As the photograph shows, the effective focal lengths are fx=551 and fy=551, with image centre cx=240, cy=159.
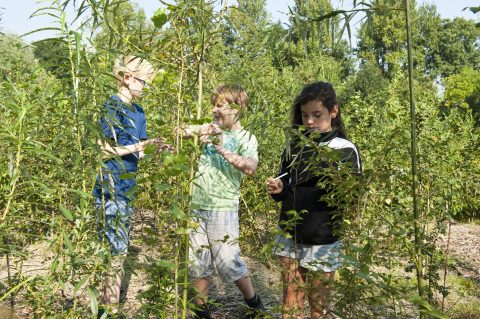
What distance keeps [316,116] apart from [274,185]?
0.40 meters

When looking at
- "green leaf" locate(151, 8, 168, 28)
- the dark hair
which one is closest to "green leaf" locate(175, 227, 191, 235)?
"green leaf" locate(151, 8, 168, 28)

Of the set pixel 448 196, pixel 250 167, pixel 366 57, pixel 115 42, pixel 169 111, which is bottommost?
pixel 448 196

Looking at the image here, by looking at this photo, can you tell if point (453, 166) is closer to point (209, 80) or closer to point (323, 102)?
point (323, 102)

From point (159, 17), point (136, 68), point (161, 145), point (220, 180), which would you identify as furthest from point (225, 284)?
point (159, 17)

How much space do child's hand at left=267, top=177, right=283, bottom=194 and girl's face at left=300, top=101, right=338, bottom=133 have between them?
0.30 meters

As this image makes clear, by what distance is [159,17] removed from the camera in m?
1.55

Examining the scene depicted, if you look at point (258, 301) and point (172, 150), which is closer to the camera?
point (172, 150)

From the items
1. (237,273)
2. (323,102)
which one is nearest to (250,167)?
(323,102)

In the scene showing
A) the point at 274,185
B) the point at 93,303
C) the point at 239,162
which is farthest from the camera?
the point at 239,162

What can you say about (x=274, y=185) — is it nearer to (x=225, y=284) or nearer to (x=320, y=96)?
(x=320, y=96)

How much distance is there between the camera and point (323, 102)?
8.50 ft

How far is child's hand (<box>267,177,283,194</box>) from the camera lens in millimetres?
2459

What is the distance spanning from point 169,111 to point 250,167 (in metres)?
0.95

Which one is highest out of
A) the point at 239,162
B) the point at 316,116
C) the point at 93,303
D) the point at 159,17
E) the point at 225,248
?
the point at 159,17
